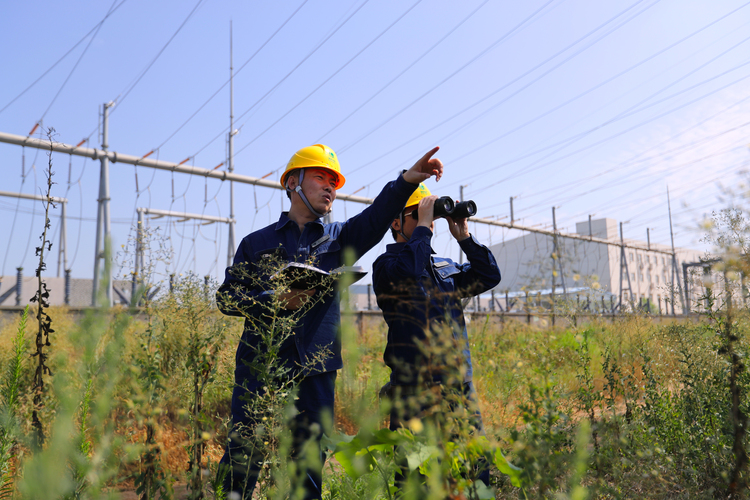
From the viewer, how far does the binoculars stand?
110 inches

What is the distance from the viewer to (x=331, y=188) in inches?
112

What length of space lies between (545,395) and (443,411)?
0.84 ft

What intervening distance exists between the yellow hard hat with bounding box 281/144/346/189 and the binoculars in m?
0.67

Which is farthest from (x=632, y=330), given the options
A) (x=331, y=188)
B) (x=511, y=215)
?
(x=511, y=215)

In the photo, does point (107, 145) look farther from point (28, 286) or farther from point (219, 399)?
point (28, 286)

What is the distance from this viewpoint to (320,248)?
104 inches

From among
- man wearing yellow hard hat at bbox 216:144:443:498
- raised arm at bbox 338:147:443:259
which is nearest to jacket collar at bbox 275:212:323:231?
man wearing yellow hard hat at bbox 216:144:443:498

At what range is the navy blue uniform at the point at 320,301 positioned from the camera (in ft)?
7.18

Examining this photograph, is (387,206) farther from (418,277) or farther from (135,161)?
(135,161)

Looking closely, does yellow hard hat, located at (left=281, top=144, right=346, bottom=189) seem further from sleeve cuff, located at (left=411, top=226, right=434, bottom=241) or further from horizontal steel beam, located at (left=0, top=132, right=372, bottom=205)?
horizontal steel beam, located at (left=0, top=132, right=372, bottom=205)

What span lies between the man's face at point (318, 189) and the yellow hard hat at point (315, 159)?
4 cm

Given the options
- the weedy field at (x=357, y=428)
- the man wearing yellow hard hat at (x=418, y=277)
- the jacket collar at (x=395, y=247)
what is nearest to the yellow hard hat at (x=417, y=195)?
the man wearing yellow hard hat at (x=418, y=277)

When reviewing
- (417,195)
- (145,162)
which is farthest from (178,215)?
(417,195)

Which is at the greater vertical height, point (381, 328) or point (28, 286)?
point (28, 286)
